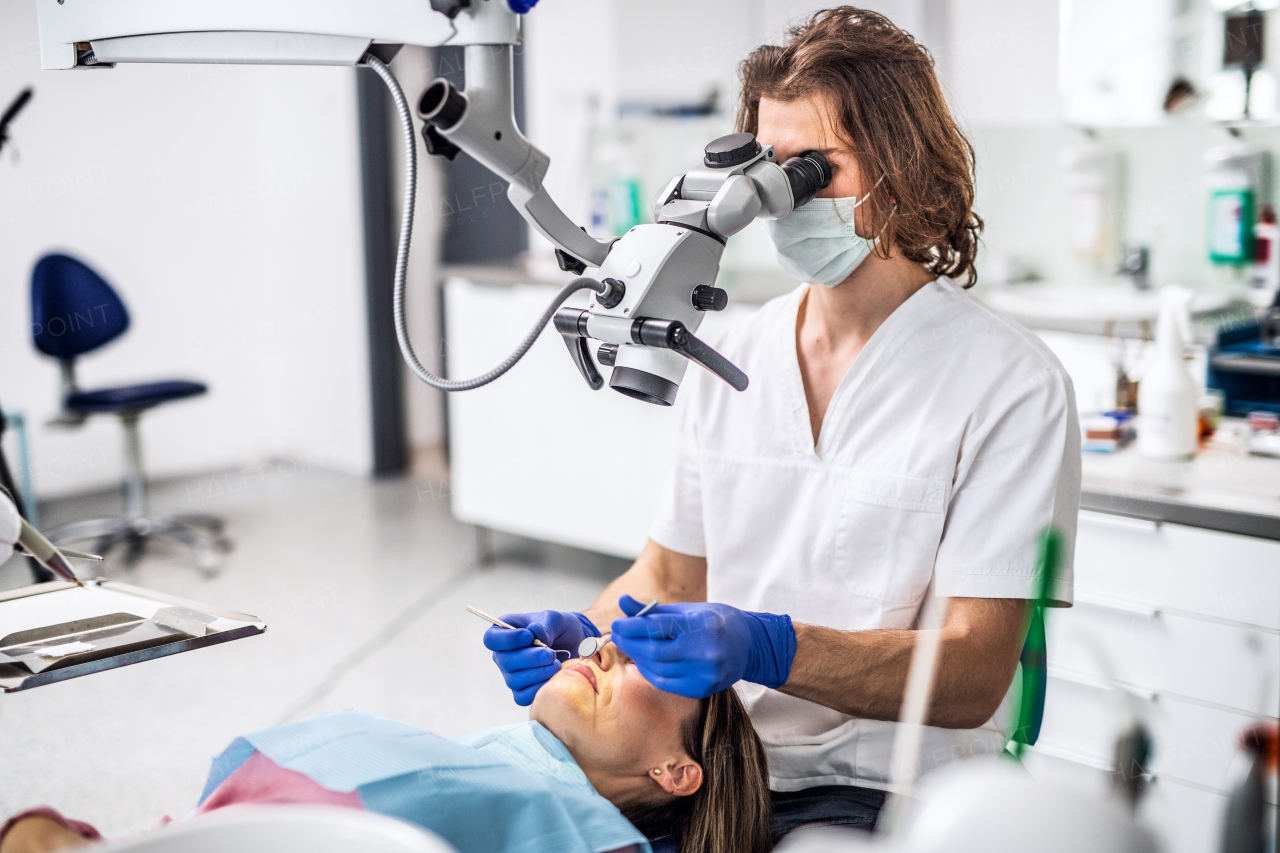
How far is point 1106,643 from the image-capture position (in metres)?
1.74

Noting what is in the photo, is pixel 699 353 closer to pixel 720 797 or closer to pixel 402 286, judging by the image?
pixel 402 286

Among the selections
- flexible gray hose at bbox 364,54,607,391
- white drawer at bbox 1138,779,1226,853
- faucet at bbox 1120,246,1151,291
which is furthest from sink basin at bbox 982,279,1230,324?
flexible gray hose at bbox 364,54,607,391

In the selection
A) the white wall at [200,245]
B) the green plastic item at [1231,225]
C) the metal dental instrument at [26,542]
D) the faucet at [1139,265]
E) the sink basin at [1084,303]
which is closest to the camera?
the metal dental instrument at [26,542]

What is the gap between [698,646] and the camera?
40.3 inches

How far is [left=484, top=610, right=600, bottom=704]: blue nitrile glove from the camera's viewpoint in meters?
1.26

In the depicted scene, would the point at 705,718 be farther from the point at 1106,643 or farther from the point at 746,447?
the point at 1106,643

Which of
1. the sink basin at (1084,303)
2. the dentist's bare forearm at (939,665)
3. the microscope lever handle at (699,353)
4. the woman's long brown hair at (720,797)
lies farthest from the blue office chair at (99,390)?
the microscope lever handle at (699,353)

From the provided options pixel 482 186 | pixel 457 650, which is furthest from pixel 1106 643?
pixel 482 186

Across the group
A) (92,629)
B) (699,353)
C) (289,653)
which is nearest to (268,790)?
(92,629)

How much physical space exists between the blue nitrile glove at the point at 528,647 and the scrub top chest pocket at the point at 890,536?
0.34 metres

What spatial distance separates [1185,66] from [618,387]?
216 cm

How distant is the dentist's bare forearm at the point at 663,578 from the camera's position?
4.95 feet

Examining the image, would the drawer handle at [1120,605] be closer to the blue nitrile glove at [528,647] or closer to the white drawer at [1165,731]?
the white drawer at [1165,731]

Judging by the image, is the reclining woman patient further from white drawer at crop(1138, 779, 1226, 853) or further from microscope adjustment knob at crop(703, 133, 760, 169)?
white drawer at crop(1138, 779, 1226, 853)
